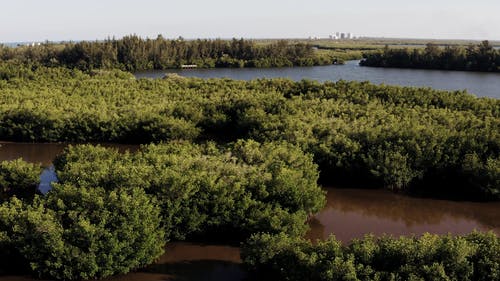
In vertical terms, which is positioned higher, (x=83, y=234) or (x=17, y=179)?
(x=83, y=234)

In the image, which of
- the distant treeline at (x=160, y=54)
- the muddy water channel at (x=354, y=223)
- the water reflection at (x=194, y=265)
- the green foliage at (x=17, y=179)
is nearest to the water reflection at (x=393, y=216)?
the muddy water channel at (x=354, y=223)

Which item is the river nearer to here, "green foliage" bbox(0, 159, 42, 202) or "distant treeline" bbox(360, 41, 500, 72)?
"distant treeline" bbox(360, 41, 500, 72)

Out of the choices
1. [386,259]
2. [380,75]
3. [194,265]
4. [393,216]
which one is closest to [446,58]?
[380,75]

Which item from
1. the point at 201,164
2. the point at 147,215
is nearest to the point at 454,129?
the point at 201,164

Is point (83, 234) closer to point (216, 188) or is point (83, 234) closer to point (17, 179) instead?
point (216, 188)

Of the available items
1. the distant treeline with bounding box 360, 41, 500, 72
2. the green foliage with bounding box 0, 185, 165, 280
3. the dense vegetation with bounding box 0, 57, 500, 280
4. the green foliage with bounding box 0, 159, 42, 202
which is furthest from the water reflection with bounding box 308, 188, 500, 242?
the distant treeline with bounding box 360, 41, 500, 72

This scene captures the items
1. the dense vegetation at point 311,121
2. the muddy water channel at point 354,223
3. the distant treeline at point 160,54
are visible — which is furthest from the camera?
the distant treeline at point 160,54

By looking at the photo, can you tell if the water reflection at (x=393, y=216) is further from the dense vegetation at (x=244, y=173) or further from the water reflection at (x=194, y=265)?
the water reflection at (x=194, y=265)
